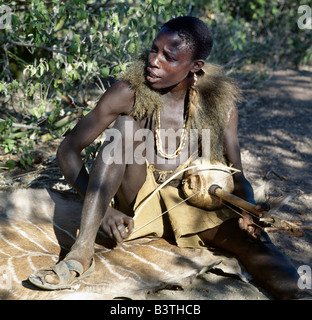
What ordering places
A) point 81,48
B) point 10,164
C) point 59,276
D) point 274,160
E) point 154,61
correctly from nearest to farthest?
point 59,276 < point 154,61 < point 81,48 < point 10,164 < point 274,160

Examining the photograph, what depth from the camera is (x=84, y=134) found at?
2.48 metres

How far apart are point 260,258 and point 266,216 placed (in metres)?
0.33

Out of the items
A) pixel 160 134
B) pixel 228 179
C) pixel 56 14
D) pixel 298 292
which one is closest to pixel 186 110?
pixel 160 134

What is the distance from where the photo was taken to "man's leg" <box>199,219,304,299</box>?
2.19 m

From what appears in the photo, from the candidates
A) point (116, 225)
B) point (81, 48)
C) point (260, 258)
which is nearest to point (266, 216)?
point (260, 258)

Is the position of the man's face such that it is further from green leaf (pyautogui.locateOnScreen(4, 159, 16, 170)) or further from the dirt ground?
green leaf (pyautogui.locateOnScreen(4, 159, 16, 170))

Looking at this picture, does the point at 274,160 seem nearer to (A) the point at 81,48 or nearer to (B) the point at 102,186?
(A) the point at 81,48

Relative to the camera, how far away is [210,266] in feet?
7.75

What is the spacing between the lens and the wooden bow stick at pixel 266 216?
2037mm

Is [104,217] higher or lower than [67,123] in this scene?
lower

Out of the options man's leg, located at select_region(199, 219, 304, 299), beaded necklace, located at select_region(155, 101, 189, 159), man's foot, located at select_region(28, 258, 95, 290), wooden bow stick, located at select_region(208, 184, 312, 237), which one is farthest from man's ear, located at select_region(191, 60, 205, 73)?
man's foot, located at select_region(28, 258, 95, 290)

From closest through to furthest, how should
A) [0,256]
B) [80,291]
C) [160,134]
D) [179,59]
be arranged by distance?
[80,291], [0,256], [179,59], [160,134]
